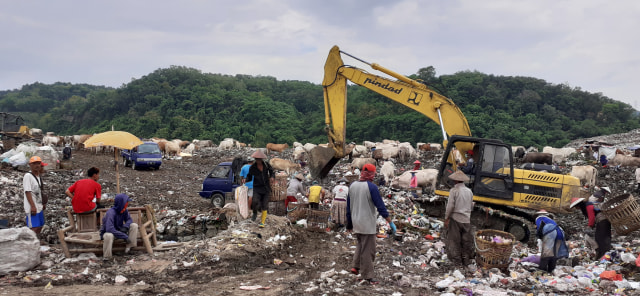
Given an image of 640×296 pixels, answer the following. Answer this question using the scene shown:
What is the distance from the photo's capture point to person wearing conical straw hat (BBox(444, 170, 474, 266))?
716 centimetres

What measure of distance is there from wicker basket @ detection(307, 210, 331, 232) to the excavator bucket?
379 cm

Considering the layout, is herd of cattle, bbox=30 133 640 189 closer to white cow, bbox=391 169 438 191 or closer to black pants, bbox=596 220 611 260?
white cow, bbox=391 169 438 191

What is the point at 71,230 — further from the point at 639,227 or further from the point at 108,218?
the point at 639,227

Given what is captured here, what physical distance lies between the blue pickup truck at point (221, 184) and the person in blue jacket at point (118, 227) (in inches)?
192

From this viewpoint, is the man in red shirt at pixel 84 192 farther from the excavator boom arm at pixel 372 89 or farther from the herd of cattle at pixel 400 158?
the herd of cattle at pixel 400 158

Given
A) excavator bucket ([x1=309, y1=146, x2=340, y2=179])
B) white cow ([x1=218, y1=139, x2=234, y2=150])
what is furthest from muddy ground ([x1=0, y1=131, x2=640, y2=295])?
white cow ([x1=218, y1=139, x2=234, y2=150])

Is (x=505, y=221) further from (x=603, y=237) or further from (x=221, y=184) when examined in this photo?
(x=221, y=184)

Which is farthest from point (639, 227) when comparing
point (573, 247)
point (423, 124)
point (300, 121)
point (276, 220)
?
point (300, 121)

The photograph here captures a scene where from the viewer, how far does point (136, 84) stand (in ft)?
226

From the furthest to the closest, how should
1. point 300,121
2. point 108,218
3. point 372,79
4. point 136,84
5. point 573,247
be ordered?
point 136,84, point 300,121, point 372,79, point 573,247, point 108,218

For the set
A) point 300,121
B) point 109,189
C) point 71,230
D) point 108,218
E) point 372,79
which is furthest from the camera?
point 300,121

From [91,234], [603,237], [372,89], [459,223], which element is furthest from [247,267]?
[372,89]

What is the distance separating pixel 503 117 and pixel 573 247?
3750 cm

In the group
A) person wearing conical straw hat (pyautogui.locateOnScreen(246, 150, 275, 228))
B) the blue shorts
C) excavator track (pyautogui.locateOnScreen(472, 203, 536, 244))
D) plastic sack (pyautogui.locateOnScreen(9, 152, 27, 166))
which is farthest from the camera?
plastic sack (pyautogui.locateOnScreen(9, 152, 27, 166))
